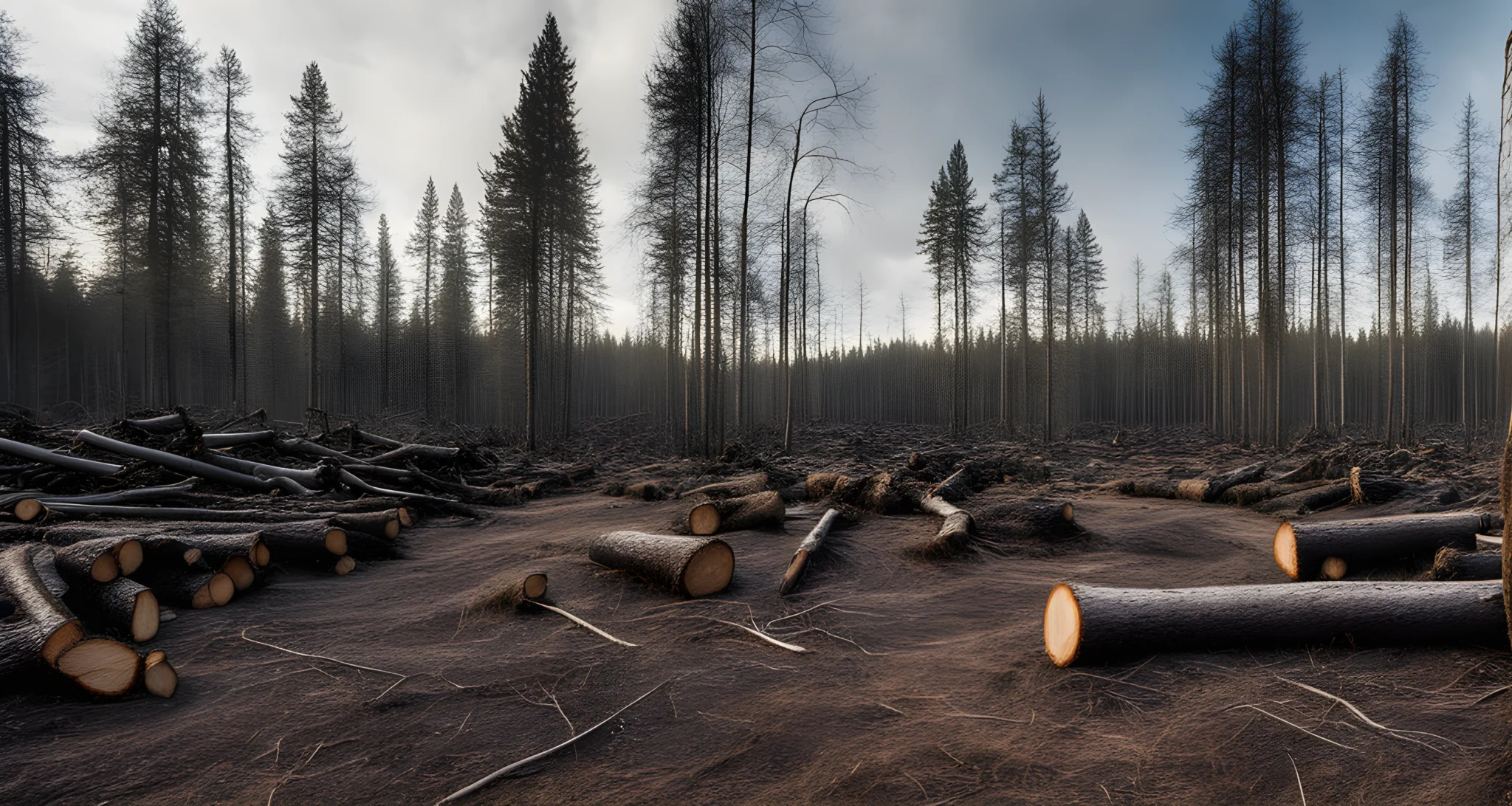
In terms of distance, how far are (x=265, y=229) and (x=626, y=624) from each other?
30.6 meters

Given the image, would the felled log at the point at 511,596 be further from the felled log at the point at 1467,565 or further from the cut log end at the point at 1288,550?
the felled log at the point at 1467,565

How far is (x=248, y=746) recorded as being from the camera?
250 centimetres

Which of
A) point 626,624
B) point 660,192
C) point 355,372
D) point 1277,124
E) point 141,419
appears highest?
point 1277,124

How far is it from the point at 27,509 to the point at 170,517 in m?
0.94

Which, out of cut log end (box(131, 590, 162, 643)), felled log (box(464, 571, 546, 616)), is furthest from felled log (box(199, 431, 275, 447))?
felled log (box(464, 571, 546, 616))

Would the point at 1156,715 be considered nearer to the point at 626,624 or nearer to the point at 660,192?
the point at 626,624

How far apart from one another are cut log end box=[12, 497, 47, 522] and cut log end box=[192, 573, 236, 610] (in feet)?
9.76

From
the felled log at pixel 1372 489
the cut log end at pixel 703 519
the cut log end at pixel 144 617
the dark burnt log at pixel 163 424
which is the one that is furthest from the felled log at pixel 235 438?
the felled log at pixel 1372 489

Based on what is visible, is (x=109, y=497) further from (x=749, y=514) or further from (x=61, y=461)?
(x=749, y=514)

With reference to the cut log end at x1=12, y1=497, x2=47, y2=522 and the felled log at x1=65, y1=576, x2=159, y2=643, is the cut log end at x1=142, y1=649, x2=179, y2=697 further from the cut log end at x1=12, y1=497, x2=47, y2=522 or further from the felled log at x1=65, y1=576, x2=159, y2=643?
the cut log end at x1=12, y1=497, x2=47, y2=522

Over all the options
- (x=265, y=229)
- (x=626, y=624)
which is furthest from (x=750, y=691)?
(x=265, y=229)

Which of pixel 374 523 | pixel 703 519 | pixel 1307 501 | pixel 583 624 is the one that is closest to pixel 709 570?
pixel 583 624

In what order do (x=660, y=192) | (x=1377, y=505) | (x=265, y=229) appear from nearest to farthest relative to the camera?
1. (x=1377, y=505)
2. (x=660, y=192)
3. (x=265, y=229)

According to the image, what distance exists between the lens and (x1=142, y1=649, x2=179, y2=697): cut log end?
2.86 metres
